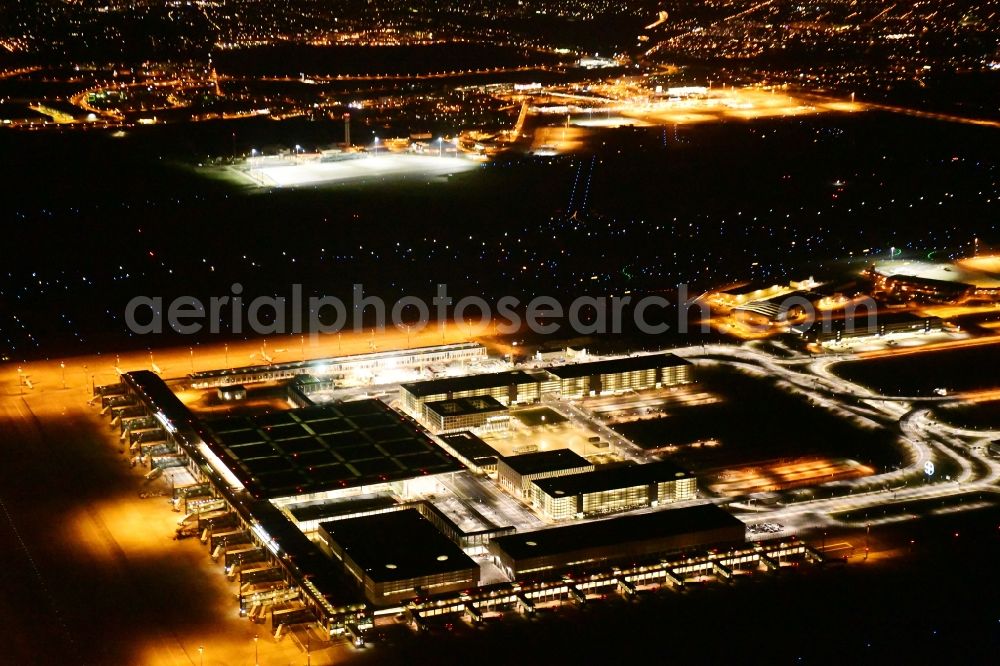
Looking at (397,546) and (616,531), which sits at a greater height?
(397,546)

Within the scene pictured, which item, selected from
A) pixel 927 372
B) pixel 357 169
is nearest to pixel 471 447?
pixel 927 372

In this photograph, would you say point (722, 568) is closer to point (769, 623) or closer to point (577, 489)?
point (769, 623)

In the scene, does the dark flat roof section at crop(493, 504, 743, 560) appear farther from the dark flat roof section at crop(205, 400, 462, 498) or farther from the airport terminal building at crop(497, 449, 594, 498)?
the dark flat roof section at crop(205, 400, 462, 498)

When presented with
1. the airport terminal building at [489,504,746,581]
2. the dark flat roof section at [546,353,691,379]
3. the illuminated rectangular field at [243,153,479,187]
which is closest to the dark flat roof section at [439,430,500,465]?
the airport terminal building at [489,504,746,581]

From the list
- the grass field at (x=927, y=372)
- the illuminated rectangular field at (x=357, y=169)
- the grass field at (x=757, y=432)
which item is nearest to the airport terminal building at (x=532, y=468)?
the grass field at (x=757, y=432)

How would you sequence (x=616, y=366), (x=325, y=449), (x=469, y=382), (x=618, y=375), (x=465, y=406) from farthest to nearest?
(x=616, y=366) → (x=618, y=375) → (x=469, y=382) → (x=465, y=406) → (x=325, y=449)

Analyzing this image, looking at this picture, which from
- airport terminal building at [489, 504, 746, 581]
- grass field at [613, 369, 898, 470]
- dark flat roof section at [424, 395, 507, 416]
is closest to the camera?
airport terminal building at [489, 504, 746, 581]

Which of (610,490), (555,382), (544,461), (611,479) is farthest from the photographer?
(555,382)

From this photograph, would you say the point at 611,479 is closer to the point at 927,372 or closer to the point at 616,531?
the point at 616,531
